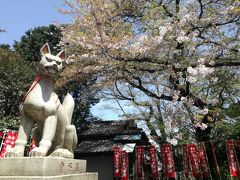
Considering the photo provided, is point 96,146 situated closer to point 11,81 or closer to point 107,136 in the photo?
point 107,136

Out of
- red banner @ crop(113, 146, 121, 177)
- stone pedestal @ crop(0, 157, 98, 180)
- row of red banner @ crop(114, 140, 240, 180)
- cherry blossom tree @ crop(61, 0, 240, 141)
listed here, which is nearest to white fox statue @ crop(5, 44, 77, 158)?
stone pedestal @ crop(0, 157, 98, 180)

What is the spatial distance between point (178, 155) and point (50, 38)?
16.1m

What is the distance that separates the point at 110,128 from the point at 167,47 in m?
10.8

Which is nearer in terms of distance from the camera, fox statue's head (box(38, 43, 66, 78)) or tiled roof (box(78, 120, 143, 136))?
fox statue's head (box(38, 43, 66, 78))

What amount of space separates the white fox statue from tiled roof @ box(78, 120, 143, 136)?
1482 centimetres

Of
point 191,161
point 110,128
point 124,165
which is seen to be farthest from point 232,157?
point 110,128

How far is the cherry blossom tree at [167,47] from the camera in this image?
34.2 feet

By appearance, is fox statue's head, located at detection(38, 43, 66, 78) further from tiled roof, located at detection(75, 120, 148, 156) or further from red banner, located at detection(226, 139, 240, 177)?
tiled roof, located at detection(75, 120, 148, 156)

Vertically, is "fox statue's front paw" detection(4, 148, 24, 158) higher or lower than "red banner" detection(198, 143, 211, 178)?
lower

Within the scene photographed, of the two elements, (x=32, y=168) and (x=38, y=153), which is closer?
(x=32, y=168)

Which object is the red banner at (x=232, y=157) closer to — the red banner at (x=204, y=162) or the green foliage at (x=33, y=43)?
the red banner at (x=204, y=162)

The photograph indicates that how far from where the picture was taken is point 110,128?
20.9 metres

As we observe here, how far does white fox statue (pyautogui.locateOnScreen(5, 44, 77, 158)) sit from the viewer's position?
175 inches

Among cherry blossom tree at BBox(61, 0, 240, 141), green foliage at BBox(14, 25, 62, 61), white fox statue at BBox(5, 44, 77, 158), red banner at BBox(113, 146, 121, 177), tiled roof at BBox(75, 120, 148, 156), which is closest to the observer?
white fox statue at BBox(5, 44, 77, 158)
